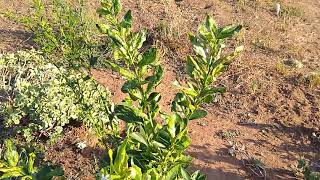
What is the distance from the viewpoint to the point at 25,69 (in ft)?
15.2

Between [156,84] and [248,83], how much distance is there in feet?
11.9

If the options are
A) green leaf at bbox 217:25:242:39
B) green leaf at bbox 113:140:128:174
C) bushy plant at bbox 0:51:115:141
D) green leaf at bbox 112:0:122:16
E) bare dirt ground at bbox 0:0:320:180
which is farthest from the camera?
bare dirt ground at bbox 0:0:320:180

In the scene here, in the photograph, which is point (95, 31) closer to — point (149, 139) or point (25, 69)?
point (25, 69)

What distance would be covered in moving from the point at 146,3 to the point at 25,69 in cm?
309

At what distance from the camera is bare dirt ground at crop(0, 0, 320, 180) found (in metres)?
4.48

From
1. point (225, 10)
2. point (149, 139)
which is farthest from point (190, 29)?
point (149, 139)

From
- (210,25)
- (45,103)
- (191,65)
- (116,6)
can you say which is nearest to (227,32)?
(210,25)

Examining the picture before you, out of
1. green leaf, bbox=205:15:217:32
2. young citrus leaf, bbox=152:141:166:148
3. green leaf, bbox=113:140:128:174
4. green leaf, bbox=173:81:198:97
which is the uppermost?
green leaf, bbox=205:15:217:32

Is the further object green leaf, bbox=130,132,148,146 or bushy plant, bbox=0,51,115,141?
bushy plant, bbox=0,51,115,141

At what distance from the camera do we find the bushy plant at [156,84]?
184 centimetres

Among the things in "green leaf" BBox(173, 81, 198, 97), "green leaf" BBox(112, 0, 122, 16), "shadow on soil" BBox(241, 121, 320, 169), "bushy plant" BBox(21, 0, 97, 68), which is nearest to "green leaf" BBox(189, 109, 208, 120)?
"green leaf" BBox(173, 81, 198, 97)

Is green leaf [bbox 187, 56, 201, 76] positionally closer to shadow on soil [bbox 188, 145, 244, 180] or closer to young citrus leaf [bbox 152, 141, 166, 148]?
young citrus leaf [bbox 152, 141, 166, 148]

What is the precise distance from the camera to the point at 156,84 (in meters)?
2.04

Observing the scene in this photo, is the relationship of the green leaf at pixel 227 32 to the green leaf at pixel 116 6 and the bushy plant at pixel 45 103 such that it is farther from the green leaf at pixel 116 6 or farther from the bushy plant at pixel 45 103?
the bushy plant at pixel 45 103
